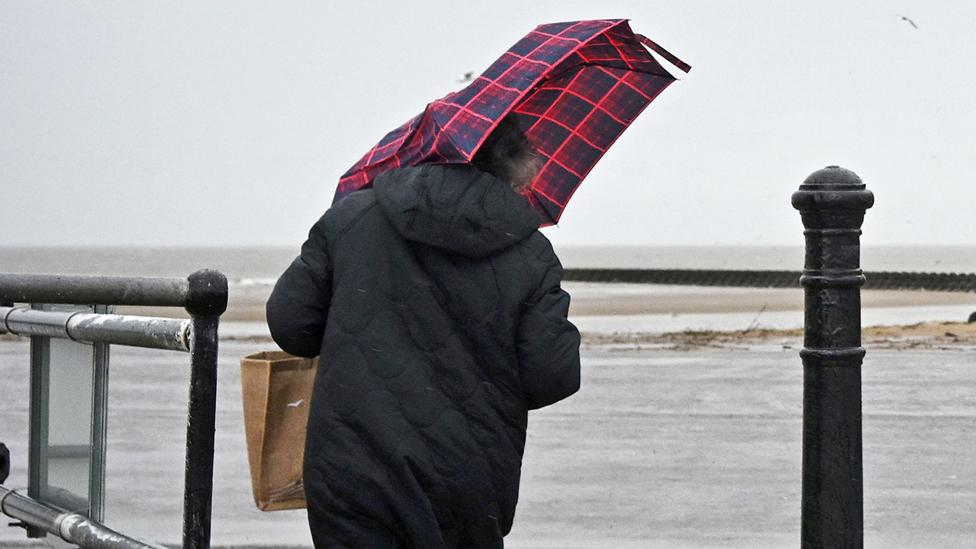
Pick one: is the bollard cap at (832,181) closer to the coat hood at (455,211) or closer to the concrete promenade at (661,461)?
the coat hood at (455,211)

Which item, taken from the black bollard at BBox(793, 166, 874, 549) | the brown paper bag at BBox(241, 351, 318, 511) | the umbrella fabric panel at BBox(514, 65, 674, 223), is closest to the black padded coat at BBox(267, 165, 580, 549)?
the brown paper bag at BBox(241, 351, 318, 511)

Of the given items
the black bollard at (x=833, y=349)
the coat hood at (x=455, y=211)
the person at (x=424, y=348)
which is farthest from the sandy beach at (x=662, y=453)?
the coat hood at (x=455, y=211)

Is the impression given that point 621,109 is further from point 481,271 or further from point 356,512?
point 356,512

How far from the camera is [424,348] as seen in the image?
361 centimetres

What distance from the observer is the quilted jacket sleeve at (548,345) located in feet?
11.7

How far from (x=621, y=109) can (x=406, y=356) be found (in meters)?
1.21

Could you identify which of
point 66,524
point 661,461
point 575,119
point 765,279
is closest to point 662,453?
point 661,461

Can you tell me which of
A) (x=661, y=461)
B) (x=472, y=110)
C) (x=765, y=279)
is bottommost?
(x=661, y=461)

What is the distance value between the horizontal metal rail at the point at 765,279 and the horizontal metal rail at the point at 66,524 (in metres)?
47.8

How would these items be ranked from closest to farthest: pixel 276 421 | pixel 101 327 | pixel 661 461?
pixel 276 421
pixel 101 327
pixel 661 461

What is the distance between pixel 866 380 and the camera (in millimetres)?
13273

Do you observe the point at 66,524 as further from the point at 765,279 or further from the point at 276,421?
the point at 765,279

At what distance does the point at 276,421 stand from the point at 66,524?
3.02ft

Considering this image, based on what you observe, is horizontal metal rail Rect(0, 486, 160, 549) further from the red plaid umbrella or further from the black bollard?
the black bollard
